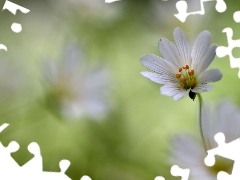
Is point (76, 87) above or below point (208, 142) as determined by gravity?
above

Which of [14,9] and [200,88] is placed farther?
[14,9]

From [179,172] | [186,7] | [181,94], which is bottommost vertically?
[179,172]

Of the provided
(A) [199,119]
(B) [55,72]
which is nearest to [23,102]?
(B) [55,72]

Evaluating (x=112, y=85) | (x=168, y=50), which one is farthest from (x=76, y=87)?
(x=168, y=50)

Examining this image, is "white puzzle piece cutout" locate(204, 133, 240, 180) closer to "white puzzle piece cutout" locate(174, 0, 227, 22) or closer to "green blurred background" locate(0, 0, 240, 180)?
"green blurred background" locate(0, 0, 240, 180)
